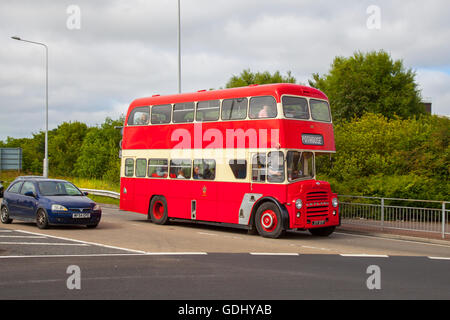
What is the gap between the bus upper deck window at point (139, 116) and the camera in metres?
20.2

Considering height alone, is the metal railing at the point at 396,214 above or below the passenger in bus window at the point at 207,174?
below

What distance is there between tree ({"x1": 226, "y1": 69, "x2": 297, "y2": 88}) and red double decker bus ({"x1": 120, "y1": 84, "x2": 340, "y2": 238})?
42.2m

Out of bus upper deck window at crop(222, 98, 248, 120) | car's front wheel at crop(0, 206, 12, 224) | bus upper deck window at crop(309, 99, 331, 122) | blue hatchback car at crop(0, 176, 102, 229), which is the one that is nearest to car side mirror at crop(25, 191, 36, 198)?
blue hatchback car at crop(0, 176, 102, 229)

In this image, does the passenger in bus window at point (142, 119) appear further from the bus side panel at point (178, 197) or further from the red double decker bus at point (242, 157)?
the bus side panel at point (178, 197)

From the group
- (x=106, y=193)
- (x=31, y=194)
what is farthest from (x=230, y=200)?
(x=106, y=193)

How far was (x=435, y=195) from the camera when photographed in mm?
20578

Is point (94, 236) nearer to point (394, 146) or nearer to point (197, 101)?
point (197, 101)

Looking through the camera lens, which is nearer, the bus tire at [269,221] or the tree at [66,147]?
the bus tire at [269,221]

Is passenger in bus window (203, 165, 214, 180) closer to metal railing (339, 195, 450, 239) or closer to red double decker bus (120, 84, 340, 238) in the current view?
red double decker bus (120, 84, 340, 238)

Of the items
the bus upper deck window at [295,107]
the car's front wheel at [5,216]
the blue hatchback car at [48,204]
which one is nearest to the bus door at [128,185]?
the blue hatchback car at [48,204]

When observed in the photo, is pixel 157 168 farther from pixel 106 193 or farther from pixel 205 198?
pixel 106 193

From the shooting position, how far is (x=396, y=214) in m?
17.7

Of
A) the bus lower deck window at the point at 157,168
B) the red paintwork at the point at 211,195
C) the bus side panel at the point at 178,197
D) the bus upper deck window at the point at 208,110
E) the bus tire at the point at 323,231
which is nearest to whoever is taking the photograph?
the red paintwork at the point at 211,195

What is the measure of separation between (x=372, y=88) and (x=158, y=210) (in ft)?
107
